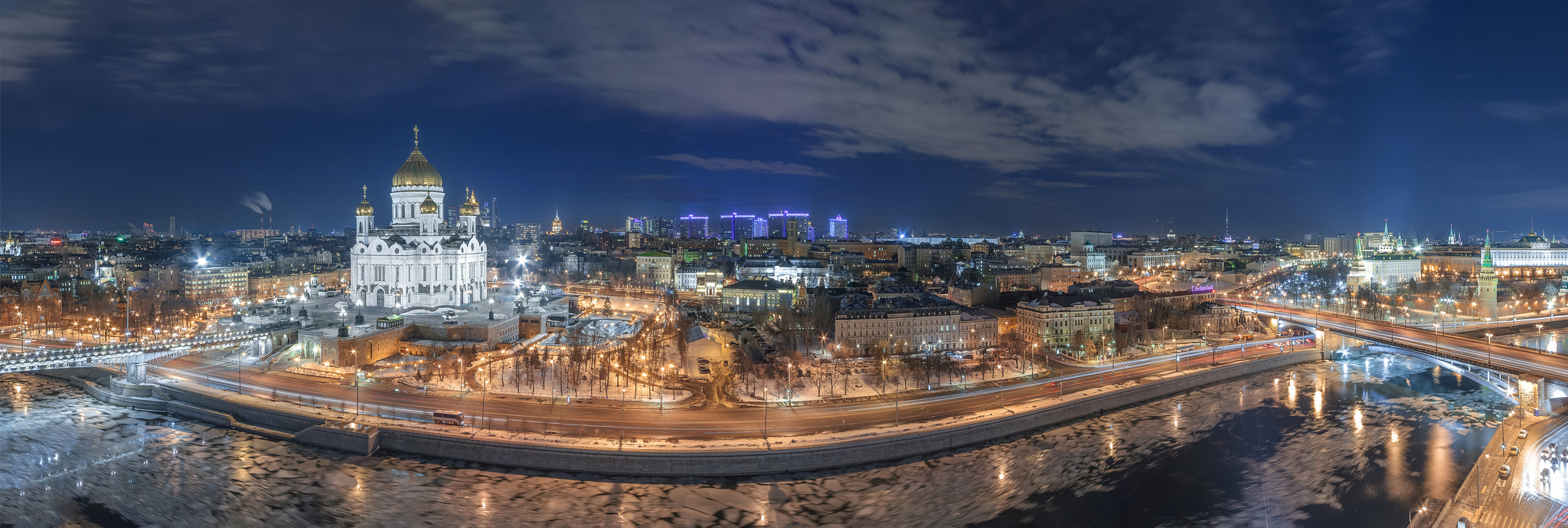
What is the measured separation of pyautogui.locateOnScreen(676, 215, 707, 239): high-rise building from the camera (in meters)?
139

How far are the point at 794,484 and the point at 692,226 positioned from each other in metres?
126

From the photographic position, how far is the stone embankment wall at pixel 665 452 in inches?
696

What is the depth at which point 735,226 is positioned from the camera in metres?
134

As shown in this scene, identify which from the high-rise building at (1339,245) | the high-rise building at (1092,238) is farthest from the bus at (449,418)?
the high-rise building at (1339,245)

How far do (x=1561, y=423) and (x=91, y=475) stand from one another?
124ft

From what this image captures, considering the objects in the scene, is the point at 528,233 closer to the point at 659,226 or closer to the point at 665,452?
the point at 659,226

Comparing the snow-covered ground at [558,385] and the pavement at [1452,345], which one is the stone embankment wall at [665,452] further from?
the pavement at [1452,345]

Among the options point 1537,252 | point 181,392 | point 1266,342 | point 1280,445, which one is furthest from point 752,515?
point 1537,252

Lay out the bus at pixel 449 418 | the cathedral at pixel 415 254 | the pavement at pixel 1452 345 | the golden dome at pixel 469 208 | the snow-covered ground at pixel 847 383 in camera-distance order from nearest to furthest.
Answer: the bus at pixel 449 418 < the snow-covered ground at pixel 847 383 < the pavement at pixel 1452 345 < the cathedral at pixel 415 254 < the golden dome at pixel 469 208

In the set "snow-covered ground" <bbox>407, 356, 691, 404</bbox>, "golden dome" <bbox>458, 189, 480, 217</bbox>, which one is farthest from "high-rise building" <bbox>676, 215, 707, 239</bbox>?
"snow-covered ground" <bbox>407, 356, 691, 404</bbox>

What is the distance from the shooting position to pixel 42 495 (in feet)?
53.5

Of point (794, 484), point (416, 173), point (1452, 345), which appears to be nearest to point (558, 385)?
point (794, 484)

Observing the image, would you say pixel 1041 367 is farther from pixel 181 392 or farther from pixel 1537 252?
pixel 1537 252

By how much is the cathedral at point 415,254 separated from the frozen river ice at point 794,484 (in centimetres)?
1288
